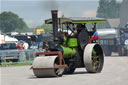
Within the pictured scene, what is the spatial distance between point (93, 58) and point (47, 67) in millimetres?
3106

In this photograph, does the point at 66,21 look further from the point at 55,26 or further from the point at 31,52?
the point at 31,52

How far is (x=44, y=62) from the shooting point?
17203mm

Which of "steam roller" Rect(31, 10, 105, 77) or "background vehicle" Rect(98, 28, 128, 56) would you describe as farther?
"background vehicle" Rect(98, 28, 128, 56)

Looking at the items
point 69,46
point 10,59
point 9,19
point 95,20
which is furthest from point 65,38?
point 9,19

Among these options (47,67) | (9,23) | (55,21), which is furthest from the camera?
(9,23)

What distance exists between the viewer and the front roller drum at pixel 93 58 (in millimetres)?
18797

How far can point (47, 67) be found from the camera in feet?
55.9

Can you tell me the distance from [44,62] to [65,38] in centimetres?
213

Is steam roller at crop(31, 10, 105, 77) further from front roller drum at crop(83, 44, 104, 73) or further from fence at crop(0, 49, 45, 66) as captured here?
fence at crop(0, 49, 45, 66)

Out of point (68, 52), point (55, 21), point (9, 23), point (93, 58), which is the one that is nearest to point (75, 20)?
point (55, 21)

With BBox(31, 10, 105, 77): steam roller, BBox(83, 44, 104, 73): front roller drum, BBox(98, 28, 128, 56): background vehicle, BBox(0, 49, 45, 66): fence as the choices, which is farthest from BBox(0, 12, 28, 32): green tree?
BBox(31, 10, 105, 77): steam roller

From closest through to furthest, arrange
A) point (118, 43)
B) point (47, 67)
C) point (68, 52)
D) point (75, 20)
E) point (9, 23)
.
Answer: point (47, 67)
point (68, 52)
point (75, 20)
point (118, 43)
point (9, 23)

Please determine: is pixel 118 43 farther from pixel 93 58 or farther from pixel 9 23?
pixel 9 23

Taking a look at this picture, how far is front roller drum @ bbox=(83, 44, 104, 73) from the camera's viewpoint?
1880cm
